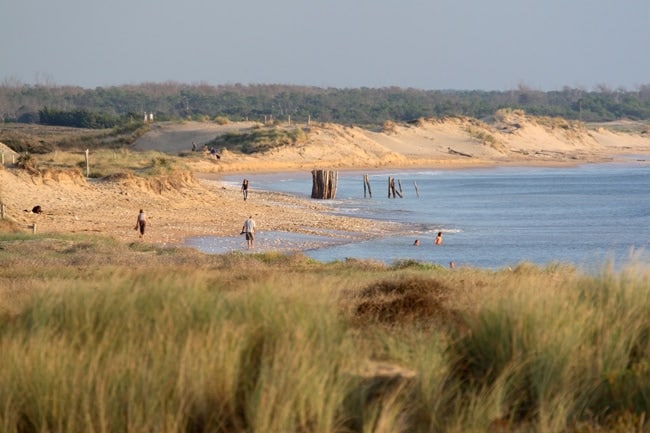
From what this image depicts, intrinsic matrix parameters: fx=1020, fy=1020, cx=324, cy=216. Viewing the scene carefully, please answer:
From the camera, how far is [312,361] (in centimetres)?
690

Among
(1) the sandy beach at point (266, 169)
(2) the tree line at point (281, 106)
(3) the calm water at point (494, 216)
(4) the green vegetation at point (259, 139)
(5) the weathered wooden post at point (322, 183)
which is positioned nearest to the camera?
(3) the calm water at point (494, 216)

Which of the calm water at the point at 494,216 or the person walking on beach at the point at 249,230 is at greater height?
the person walking on beach at the point at 249,230

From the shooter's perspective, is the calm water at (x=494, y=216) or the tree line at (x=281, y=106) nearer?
the calm water at (x=494, y=216)

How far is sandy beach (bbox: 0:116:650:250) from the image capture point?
3266 centimetres

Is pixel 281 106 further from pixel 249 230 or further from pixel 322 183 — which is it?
pixel 249 230

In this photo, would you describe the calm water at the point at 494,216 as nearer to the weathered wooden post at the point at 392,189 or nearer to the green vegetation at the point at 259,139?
the weathered wooden post at the point at 392,189

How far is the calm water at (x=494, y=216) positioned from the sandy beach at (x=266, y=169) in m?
2.33

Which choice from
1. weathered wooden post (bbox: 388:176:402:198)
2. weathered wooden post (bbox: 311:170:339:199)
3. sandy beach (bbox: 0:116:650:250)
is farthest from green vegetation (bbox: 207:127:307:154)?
weathered wooden post (bbox: 311:170:339:199)

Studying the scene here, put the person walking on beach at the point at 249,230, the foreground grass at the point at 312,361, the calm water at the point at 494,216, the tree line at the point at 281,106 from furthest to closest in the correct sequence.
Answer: the tree line at the point at 281,106 → the calm water at the point at 494,216 → the person walking on beach at the point at 249,230 → the foreground grass at the point at 312,361

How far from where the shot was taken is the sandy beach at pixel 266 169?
32.7m

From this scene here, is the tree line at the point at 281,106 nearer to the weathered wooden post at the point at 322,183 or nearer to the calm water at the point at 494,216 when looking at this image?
the calm water at the point at 494,216

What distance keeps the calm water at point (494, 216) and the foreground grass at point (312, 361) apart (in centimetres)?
239

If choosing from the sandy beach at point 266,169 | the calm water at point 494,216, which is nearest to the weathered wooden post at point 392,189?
the calm water at point 494,216

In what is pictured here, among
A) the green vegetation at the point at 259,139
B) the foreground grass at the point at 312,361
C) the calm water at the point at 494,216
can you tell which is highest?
the foreground grass at the point at 312,361
